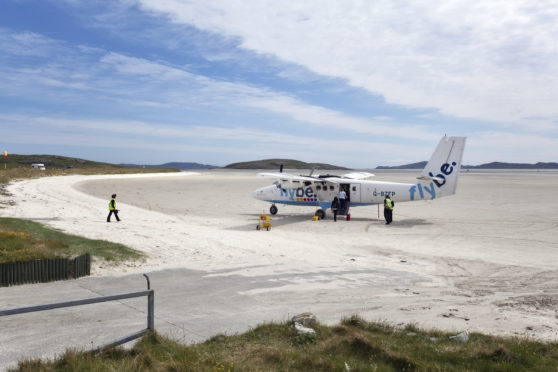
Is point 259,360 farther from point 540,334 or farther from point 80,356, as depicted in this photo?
point 540,334

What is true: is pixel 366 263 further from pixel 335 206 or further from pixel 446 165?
pixel 446 165

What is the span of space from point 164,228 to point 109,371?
15111 millimetres

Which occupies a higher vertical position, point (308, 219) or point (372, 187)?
point (372, 187)

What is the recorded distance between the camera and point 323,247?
60.1 feet

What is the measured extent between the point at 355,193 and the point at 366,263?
550 inches

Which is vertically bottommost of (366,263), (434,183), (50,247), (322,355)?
(366,263)

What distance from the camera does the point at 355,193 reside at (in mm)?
28641

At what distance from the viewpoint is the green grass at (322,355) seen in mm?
5895

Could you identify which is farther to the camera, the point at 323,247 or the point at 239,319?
the point at 323,247

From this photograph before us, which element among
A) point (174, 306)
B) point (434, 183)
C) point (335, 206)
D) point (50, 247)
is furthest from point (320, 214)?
point (174, 306)

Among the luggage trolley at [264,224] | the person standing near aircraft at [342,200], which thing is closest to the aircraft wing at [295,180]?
the person standing near aircraft at [342,200]

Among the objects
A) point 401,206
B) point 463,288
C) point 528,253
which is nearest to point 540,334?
point 463,288

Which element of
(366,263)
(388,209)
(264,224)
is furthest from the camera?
(388,209)

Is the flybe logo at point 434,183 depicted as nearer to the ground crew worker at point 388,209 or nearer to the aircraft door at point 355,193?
the ground crew worker at point 388,209
